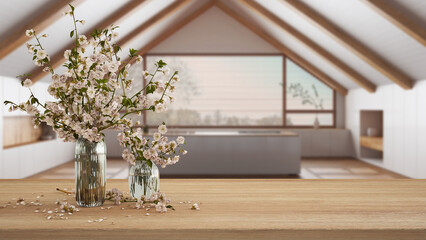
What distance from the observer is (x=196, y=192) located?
1.51m

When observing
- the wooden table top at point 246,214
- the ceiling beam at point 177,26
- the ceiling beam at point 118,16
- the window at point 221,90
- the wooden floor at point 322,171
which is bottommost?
the wooden floor at point 322,171

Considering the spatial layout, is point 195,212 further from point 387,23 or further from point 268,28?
point 268,28

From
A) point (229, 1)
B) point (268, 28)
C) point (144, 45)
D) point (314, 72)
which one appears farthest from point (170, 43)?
point (314, 72)

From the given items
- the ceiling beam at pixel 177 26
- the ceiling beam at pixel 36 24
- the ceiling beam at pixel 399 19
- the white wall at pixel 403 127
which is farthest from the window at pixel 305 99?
the ceiling beam at pixel 36 24

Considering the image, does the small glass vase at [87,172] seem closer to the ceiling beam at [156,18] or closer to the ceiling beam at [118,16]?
the ceiling beam at [118,16]

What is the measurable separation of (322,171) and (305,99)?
8.01 feet

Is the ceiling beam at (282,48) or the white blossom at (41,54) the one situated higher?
the ceiling beam at (282,48)

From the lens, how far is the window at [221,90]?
339 inches

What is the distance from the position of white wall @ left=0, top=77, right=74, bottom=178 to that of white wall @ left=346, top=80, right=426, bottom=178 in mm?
5609

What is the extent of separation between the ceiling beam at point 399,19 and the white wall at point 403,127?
128 cm

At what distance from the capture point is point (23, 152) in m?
5.75

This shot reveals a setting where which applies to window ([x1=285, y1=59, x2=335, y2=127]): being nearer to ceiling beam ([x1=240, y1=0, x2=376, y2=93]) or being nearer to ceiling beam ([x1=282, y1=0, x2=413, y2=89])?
ceiling beam ([x1=240, y1=0, x2=376, y2=93])

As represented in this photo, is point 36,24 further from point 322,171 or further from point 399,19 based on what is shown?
point 322,171

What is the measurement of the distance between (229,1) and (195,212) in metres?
7.08
